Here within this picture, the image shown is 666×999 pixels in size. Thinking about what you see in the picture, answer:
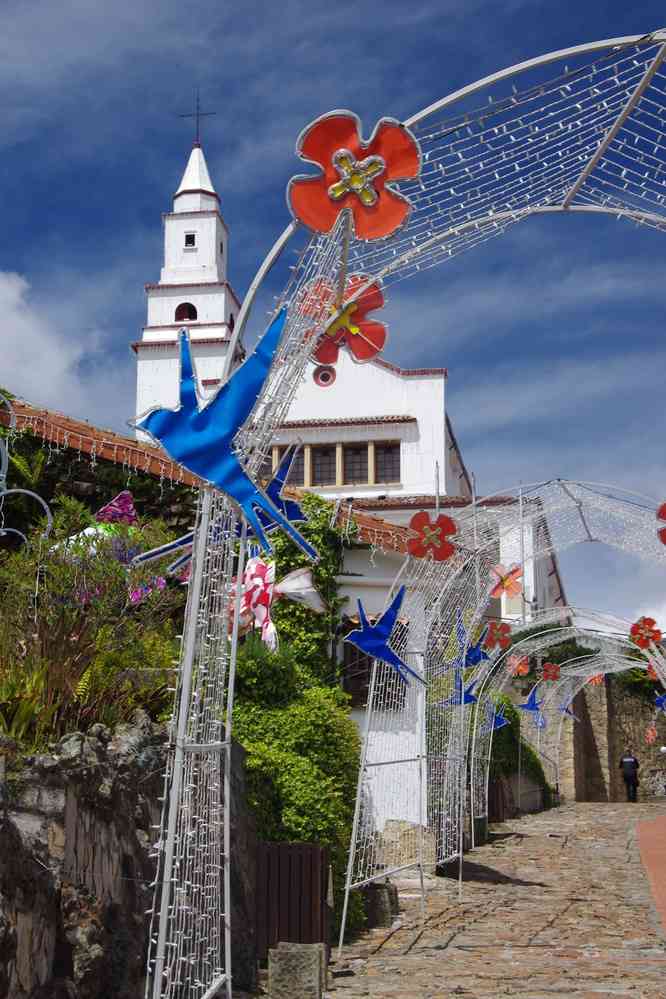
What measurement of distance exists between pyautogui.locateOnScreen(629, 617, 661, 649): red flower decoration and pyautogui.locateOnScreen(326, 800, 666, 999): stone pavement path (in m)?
5.27

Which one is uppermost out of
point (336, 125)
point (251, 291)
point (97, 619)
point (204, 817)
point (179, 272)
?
point (179, 272)

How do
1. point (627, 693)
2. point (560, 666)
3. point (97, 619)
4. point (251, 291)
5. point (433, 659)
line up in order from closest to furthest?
point (251, 291), point (97, 619), point (433, 659), point (560, 666), point (627, 693)

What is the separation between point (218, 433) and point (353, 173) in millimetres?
1543

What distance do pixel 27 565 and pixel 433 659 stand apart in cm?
589

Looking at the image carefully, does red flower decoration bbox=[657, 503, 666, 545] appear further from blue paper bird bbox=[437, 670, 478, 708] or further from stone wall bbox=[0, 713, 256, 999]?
stone wall bbox=[0, 713, 256, 999]

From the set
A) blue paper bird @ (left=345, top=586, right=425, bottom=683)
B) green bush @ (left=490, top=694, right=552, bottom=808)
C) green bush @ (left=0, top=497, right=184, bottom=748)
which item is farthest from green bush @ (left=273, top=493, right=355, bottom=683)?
green bush @ (left=490, top=694, right=552, bottom=808)

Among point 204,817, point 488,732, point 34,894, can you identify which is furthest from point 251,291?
point 488,732

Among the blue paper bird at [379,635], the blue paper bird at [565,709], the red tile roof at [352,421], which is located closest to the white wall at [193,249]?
the red tile roof at [352,421]

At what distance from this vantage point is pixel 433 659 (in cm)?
1221

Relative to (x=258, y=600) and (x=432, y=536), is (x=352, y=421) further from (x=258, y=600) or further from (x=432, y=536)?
(x=258, y=600)

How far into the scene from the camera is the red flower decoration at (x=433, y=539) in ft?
36.0

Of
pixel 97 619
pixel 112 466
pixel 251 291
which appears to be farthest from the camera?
pixel 112 466

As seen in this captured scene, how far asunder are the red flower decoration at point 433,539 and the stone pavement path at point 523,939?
3485 millimetres

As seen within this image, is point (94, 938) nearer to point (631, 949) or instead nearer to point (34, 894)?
point (34, 894)
